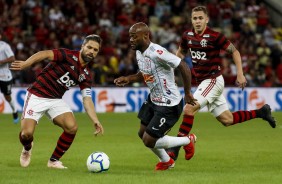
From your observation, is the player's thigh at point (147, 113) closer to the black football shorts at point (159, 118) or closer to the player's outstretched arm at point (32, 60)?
the black football shorts at point (159, 118)

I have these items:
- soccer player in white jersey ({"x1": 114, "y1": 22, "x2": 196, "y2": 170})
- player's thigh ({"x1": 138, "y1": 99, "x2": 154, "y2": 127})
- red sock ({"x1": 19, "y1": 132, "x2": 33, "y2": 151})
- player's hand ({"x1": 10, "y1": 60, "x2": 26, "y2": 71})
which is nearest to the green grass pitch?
red sock ({"x1": 19, "y1": 132, "x2": 33, "y2": 151})

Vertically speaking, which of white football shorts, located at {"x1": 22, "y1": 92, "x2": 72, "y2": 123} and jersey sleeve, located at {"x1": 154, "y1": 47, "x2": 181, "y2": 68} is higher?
jersey sleeve, located at {"x1": 154, "y1": 47, "x2": 181, "y2": 68}

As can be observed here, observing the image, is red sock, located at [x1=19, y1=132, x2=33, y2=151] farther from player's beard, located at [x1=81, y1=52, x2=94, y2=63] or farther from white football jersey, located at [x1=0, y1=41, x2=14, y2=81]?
white football jersey, located at [x1=0, y1=41, x2=14, y2=81]

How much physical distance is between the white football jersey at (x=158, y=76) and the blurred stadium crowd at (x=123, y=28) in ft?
43.6

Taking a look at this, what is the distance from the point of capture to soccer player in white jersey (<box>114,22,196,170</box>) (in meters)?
9.45

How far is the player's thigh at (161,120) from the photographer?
959cm

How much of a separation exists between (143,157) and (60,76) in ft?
7.57

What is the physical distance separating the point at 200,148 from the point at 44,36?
40.0 ft

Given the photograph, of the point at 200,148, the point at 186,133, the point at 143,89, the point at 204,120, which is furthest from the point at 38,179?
the point at 143,89

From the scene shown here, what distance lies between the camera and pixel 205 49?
1122cm

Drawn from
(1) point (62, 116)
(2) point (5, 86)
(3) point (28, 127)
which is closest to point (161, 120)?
(1) point (62, 116)

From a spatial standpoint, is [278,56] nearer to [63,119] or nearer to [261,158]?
[261,158]

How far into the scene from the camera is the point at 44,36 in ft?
79.7

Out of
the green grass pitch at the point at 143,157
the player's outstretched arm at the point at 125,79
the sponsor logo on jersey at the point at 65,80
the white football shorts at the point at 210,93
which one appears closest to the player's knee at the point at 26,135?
the green grass pitch at the point at 143,157
